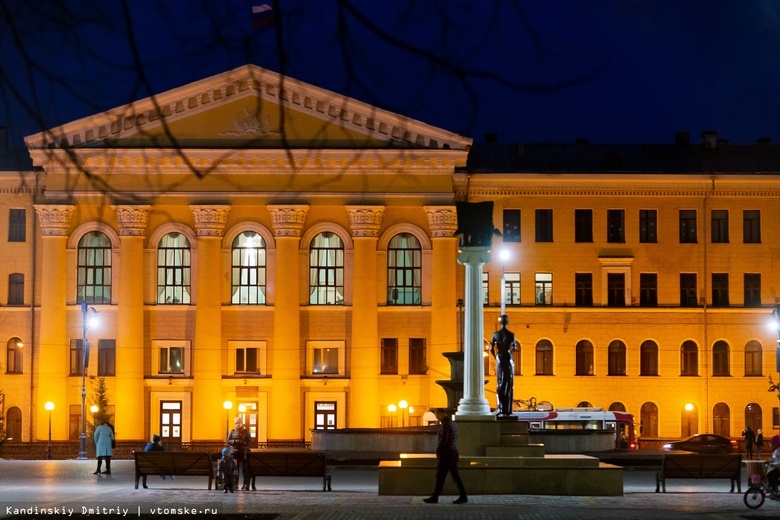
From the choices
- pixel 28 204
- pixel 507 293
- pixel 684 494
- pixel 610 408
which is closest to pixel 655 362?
pixel 610 408

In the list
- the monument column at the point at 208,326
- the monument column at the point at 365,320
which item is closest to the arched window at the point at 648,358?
the monument column at the point at 365,320

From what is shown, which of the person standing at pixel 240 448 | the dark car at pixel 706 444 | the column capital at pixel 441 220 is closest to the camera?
the person standing at pixel 240 448

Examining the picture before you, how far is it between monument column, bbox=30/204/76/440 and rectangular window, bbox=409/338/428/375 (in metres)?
15.8

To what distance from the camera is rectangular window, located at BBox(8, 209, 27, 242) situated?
6456cm

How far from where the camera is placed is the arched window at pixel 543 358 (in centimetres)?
6431

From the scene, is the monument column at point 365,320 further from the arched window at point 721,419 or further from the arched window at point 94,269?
the arched window at point 721,419

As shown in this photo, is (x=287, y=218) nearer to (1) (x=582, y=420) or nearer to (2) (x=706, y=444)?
(1) (x=582, y=420)

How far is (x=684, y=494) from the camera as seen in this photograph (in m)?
28.5

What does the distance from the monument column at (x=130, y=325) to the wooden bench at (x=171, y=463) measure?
32802 millimetres

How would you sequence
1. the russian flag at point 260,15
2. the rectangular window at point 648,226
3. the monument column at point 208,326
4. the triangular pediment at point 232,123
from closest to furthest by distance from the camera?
the russian flag at point 260,15 → the triangular pediment at point 232,123 → the monument column at point 208,326 → the rectangular window at point 648,226

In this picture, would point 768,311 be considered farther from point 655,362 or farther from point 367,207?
point 367,207

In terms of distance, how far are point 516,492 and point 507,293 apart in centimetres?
3894

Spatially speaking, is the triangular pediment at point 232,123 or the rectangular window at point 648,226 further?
the rectangular window at point 648,226

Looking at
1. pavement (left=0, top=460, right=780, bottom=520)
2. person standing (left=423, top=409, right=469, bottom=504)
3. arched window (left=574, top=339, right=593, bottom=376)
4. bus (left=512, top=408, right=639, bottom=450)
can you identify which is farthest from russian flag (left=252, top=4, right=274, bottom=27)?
arched window (left=574, top=339, right=593, bottom=376)
